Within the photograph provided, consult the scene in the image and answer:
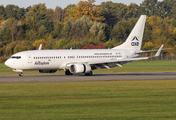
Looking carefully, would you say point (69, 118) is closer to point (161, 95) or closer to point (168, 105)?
point (168, 105)

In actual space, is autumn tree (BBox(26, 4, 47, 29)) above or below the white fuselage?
above

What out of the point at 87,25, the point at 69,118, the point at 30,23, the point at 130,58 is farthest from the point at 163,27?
the point at 69,118

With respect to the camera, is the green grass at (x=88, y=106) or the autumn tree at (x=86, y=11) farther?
the autumn tree at (x=86, y=11)

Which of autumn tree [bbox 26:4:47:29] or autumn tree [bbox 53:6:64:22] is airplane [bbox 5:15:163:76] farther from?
autumn tree [bbox 53:6:64:22]

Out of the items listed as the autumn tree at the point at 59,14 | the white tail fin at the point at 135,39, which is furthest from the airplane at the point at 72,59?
the autumn tree at the point at 59,14

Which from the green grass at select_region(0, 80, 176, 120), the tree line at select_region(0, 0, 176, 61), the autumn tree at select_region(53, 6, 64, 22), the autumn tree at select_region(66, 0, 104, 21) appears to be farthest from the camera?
the autumn tree at select_region(53, 6, 64, 22)

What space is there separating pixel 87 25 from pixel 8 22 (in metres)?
30.1

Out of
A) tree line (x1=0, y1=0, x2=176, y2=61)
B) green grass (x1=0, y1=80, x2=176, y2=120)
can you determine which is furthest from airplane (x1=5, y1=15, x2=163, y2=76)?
tree line (x1=0, y1=0, x2=176, y2=61)

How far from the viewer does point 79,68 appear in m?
40.3

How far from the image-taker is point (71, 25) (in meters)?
126

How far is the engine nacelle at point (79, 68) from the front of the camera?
132 feet

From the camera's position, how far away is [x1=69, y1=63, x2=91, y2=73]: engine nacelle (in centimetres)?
4022

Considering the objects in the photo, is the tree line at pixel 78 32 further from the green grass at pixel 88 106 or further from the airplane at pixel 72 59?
the green grass at pixel 88 106

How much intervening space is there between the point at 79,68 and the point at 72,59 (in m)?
2.99
